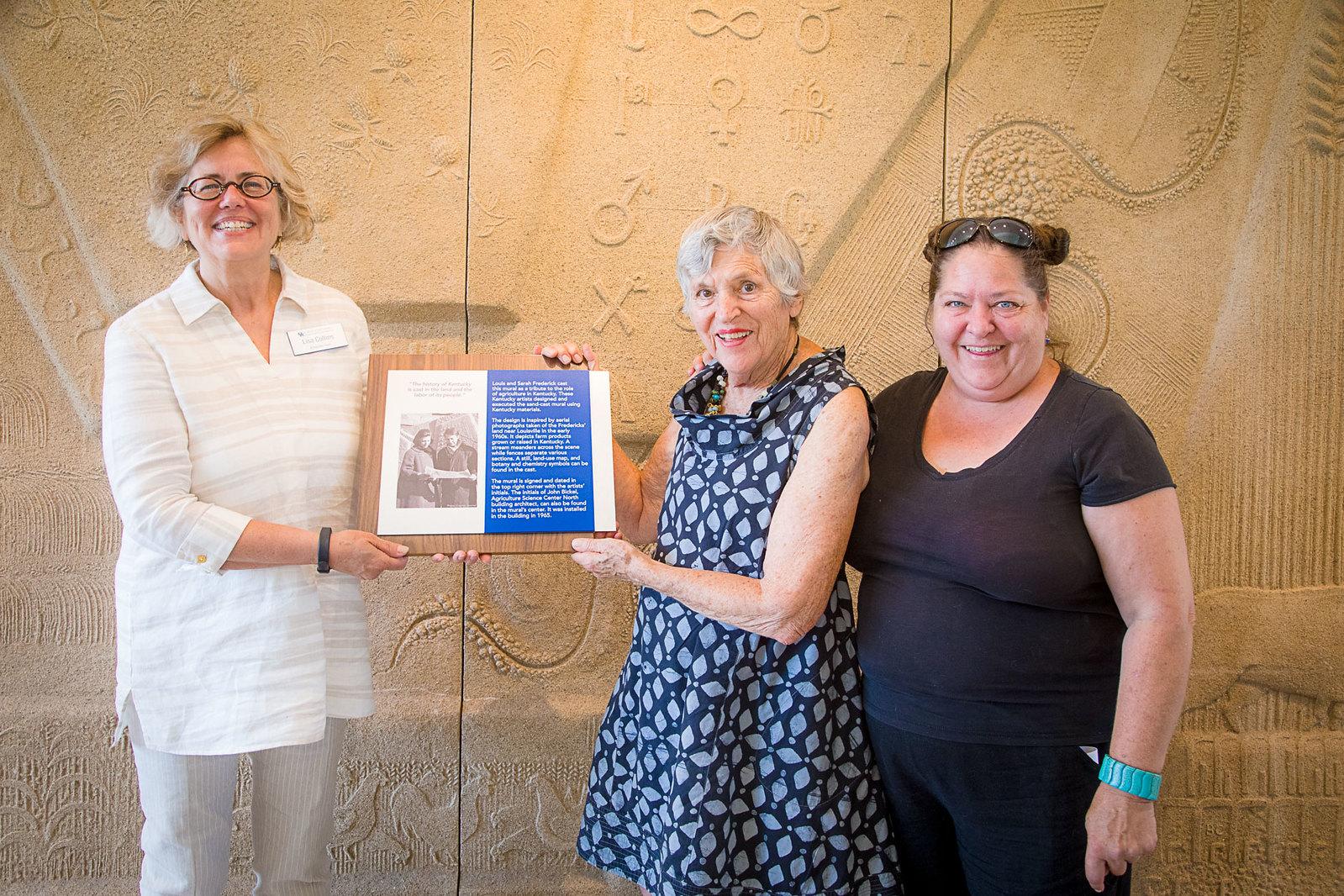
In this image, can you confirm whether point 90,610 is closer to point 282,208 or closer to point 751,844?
point 282,208

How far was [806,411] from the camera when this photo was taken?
1.79 m

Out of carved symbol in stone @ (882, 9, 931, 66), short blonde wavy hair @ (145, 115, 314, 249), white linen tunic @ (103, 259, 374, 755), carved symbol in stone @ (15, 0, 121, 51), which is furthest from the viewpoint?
→ carved symbol in stone @ (882, 9, 931, 66)

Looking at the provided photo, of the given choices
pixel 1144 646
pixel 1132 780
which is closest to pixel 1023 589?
pixel 1144 646

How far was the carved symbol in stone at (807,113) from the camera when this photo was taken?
9.15ft

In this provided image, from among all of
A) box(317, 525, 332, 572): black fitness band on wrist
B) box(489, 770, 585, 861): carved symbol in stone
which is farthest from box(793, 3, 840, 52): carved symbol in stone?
box(489, 770, 585, 861): carved symbol in stone

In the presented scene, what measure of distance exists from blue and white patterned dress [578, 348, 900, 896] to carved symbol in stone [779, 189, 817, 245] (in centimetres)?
106

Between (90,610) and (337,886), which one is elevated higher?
(90,610)

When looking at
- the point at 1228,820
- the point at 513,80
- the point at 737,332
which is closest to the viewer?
the point at 737,332

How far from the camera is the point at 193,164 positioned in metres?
1.95

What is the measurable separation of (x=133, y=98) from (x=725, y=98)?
187 cm

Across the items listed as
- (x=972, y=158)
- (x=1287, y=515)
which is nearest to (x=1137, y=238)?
(x=972, y=158)

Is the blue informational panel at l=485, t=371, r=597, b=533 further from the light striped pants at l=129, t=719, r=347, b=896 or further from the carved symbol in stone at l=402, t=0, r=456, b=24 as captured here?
the carved symbol in stone at l=402, t=0, r=456, b=24

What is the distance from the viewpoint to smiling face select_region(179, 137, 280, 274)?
195 cm

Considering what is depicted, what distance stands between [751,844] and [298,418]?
4.67 feet
